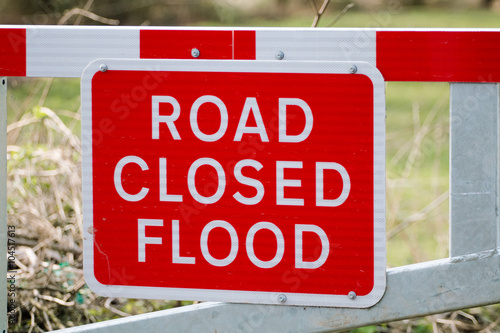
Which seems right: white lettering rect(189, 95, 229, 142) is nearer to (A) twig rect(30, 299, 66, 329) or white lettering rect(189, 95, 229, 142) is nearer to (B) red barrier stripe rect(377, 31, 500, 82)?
(B) red barrier stripe rect(377, 31, 500, 82)

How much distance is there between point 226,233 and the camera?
5.66 feet

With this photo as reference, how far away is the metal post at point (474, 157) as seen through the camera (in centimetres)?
170

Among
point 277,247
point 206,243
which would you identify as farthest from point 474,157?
point 206,243

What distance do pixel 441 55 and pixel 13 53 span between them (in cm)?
105

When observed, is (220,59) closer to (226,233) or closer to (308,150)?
(308,150)

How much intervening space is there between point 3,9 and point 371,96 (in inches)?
395

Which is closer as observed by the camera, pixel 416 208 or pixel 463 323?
pixel 463 323

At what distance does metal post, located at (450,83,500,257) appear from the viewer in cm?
170

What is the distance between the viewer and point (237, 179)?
171cm

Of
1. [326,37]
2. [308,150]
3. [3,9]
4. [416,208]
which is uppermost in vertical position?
[3,9]

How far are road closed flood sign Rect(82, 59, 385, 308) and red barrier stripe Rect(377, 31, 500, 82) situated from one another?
7cm

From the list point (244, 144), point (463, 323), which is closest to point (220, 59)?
point (244, 144)

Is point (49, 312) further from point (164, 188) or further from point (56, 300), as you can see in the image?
point (164, 188)

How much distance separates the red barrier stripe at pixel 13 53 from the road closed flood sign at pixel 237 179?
7.8 inches
